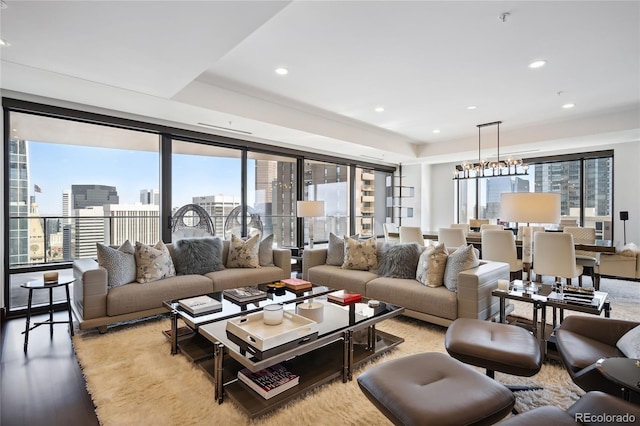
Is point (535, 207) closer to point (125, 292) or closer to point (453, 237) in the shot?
point (453, 237)

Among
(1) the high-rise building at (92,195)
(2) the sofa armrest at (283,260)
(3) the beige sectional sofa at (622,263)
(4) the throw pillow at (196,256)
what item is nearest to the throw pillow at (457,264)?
(2) the sofa armrest at (283,260)

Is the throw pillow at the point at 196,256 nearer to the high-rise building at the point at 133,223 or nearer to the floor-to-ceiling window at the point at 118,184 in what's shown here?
the floor-to-ceiling window at the point at 118,184

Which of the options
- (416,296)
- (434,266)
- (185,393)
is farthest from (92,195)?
A: (434,266)

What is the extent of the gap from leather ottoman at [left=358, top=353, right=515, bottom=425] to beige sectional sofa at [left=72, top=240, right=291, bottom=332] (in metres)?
2.61

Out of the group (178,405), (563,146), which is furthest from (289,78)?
(563,146)

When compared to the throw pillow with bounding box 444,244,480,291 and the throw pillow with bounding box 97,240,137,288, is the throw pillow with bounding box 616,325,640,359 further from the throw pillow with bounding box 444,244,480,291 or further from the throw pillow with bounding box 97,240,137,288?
the throw pillow with bounding box 97,240,137,288

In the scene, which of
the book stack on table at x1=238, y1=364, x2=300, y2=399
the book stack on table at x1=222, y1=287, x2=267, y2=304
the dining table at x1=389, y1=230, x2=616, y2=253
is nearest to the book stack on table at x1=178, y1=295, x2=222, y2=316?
the book stack on table at x1=222, y1=287, x2=267, y2=304

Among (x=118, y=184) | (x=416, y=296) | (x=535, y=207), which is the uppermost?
(x=118, y=184)

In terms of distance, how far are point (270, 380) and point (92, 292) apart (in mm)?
2105

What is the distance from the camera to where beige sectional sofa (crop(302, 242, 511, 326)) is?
119 inches

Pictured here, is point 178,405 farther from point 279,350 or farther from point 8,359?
point 8,359

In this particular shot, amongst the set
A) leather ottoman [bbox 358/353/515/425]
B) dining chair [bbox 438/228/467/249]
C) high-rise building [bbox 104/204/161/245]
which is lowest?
leather ottoman [bbox 358/353/515/425]

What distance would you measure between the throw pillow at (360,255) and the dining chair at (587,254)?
120 inches

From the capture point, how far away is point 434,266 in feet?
11.2
